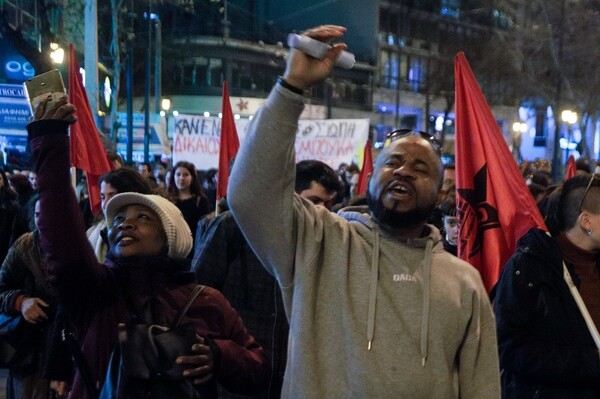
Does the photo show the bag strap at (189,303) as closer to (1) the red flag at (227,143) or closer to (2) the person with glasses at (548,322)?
(2) the person with glasses at (548,322)

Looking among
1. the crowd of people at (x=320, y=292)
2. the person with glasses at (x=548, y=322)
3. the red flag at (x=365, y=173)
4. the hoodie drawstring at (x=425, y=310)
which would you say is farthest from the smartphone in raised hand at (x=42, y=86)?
the red flag at (x=365, y=173)

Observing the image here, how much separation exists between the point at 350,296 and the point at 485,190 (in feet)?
7.59

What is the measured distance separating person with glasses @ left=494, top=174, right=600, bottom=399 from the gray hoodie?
46.9 inches

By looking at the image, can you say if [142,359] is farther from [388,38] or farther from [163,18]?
[388,38]

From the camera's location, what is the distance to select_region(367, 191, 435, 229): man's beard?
2.51 meters

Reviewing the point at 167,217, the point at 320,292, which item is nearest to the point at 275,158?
the point at 320,292

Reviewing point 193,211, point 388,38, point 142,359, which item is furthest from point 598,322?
point 388,38

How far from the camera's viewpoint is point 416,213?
2.52 meters

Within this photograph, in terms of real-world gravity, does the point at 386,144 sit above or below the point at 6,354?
above

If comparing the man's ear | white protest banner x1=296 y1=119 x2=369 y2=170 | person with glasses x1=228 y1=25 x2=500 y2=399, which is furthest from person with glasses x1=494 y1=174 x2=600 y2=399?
white protest banner x1=296 y1=119 x2=369 y2=170

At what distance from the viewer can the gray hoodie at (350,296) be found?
2.34 m

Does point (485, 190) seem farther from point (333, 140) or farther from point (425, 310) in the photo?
point (333, 140)

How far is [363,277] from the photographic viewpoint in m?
2.46

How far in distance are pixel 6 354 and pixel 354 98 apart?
6389cm
